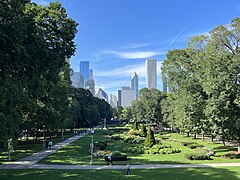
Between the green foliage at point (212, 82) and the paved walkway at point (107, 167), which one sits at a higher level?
the green foliage at point (212, 82)

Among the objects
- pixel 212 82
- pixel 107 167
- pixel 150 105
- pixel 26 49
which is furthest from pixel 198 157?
pixel 150 105

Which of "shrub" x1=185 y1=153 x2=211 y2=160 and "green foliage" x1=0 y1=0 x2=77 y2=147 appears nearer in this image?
"green foliage" x1=0 y1=0 x2=77 y2=147

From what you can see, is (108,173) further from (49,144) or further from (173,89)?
(173,89)

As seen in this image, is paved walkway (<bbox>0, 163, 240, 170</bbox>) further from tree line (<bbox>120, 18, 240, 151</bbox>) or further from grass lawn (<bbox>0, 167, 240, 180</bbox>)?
tree line (<bbox>120, 18, 240, 151</bbox>)

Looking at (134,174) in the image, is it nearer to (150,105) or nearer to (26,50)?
(26,50)

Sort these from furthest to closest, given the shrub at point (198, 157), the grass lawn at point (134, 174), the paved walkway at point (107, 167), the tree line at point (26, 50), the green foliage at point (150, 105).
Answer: the green foliage at point (150, 105), the shrub at point (198, 157), the paved walkway at point (107, 167), the grass lawn at point (134, 174), the tree line at point (26, 50)

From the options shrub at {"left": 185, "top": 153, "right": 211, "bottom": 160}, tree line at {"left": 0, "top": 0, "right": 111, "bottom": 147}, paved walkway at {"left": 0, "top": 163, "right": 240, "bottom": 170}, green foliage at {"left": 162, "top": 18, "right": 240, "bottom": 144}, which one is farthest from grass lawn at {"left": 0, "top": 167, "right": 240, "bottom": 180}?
green foliage at {"left": 162, "top": 18, "right": 240, "bottom": 144}

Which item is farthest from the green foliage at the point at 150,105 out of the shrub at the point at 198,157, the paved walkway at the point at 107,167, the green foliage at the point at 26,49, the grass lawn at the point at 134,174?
the grass lawn at the point at 134,174

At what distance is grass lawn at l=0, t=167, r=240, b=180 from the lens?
21.4 metres

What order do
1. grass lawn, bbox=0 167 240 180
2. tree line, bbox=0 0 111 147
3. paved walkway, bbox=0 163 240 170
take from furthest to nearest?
paved walkway, bbox=0 163 240 170 → grass lawn, bbox=0 167 240 180 → tree line, bbox=0 0 111 147

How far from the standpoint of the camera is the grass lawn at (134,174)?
21.4m

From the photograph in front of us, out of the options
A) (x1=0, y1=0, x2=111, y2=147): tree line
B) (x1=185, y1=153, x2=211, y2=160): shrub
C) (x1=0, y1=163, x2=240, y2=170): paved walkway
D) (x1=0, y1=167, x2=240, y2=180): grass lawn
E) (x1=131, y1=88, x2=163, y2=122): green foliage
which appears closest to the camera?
(x1=0, y1=0, x2=111, y2=147): tree line

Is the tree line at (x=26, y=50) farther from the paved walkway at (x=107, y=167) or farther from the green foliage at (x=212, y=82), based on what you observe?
the green foliage at (x=212, y=82)

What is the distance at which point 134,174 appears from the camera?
2270cm
